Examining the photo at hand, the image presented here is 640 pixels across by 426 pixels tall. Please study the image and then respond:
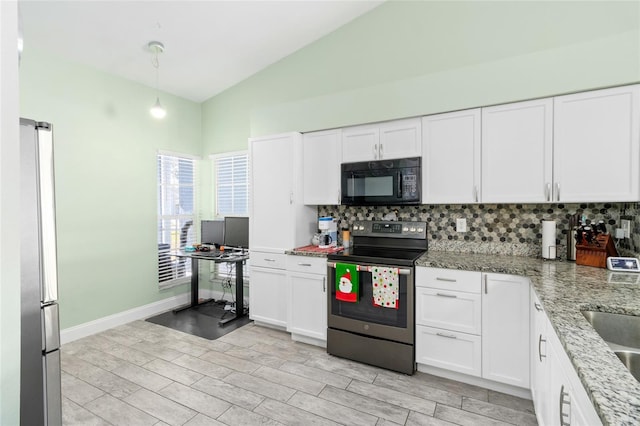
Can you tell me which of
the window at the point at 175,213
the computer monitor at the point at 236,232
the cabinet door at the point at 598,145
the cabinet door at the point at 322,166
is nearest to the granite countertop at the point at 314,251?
the cabinet door at the point at 322,166

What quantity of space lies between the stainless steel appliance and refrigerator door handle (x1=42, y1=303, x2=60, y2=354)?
1.95m

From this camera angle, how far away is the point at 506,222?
2.73 meters

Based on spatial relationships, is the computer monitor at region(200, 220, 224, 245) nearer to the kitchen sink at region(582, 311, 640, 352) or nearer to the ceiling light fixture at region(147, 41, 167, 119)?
the ceiling light fixture at region(147, 41, 167, 119)

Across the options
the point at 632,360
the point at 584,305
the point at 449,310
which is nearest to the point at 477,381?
the point at 449,310

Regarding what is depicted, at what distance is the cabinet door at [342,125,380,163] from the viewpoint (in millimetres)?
2998

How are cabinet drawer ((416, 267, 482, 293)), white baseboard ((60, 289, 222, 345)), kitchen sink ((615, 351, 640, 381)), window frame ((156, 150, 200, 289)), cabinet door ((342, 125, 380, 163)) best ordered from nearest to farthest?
kitchen sink ((615, 351, 640, 381)) < cabinet drawer ((416, 267, 482, 293)) < cabinet door ((342, 125, 380, 163)) < white baseboard ((60, 289, 222, 345)) < window frame ((156, 150, 200, 289))

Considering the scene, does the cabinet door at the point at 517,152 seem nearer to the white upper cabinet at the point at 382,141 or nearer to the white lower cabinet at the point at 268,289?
the white upper cabinet at the point at 382,141

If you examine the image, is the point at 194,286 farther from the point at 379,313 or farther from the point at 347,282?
the point at 379,313

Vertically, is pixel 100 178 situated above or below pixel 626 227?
above

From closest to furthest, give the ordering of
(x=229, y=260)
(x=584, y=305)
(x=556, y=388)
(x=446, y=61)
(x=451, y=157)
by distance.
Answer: (x=556, y=388) → (x=584, y=305) → (x=451, y=157) → (x=446, y=61) → (x=229, y=260)

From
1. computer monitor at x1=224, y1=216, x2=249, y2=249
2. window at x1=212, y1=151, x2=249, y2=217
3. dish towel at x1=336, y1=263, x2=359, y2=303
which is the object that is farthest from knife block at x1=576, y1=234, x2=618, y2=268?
window at x1=212, y1=151, x2=249, y2=217

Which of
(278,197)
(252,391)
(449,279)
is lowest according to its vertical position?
(252,391)

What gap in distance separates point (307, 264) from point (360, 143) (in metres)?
1.33

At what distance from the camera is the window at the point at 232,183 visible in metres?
4.38
